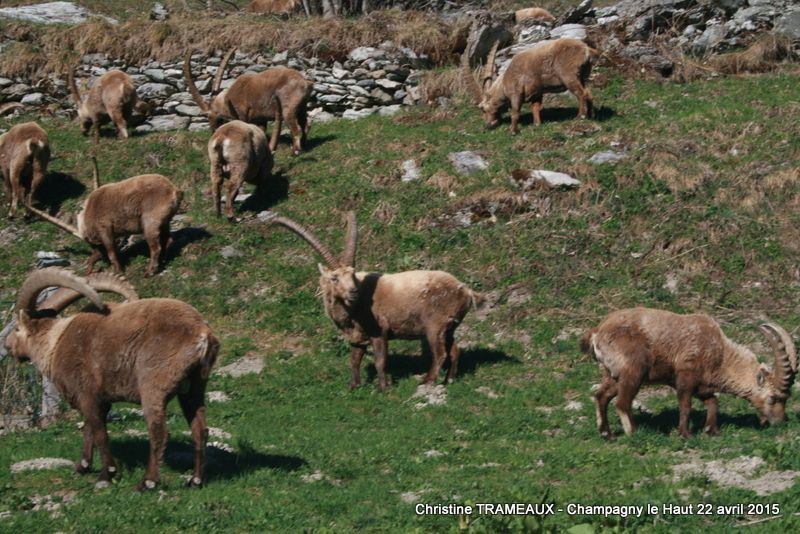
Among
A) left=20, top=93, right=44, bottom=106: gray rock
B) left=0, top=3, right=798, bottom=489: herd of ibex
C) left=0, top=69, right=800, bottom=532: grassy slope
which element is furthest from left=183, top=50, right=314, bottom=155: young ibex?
left=20, top=93, right=44, bottom=106: gray rock

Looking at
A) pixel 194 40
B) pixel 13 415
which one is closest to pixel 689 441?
pixel 13 415

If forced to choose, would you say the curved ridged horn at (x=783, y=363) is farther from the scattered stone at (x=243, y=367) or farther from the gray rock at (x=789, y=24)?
the gray rock at (x=789, y=24)

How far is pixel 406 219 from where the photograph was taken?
19453 millimetres

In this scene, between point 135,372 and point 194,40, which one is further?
point 194,40

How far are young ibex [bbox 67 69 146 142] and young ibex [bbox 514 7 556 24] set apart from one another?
10.3 meters

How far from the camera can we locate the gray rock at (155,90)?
26.1m

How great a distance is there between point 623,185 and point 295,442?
8.99 m

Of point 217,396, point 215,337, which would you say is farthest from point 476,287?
point 215,337

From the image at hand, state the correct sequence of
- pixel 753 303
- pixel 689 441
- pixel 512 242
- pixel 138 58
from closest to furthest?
1. pixel 689 441
2. pixel 753 303
3. pixel 512 242
4. pixel 138 58

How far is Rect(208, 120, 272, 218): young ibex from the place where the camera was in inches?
795

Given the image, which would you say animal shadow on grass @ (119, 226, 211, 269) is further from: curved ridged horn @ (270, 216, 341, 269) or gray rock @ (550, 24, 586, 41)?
gray rock @ (550, 24, 586, 41)

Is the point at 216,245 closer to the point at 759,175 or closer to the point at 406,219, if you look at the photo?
the point at 406,219

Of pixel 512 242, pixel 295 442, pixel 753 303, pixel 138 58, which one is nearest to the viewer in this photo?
pixel 295 442

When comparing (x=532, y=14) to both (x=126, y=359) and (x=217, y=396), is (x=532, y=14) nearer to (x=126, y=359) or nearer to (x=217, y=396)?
(x=217, y=396)
